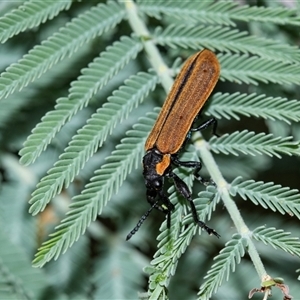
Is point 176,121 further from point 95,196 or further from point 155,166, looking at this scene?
point 95,196

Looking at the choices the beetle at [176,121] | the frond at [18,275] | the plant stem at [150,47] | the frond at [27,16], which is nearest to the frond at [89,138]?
the plant stem at [150,47]

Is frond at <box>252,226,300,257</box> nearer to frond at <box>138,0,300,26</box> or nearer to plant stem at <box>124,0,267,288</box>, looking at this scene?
plant stem at <box>124,0,267,288</box>

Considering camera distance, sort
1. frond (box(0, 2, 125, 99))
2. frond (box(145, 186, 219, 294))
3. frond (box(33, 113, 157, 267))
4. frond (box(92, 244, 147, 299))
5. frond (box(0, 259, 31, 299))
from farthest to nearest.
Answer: frond (box(92, 244, 147, 299)) → frond (box(0, 259, 31, 299)) → frond (box(0, 2, 125, 99)) → frond (box(33, 113, 157, 267)) → frond (box(145, 186, 219, 294))

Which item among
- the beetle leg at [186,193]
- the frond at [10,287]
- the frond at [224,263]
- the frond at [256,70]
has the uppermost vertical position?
the frond at [256,70]

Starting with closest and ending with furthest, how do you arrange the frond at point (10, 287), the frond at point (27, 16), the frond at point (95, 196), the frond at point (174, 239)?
the frond at point (174, 239)
the frond at point (95, 196)
the frond at point (27, 16)
the frond at point (10, 287)

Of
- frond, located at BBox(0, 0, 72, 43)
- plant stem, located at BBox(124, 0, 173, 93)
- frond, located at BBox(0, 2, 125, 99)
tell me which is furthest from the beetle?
frond, located at BBox(0, 0, 72, 43)

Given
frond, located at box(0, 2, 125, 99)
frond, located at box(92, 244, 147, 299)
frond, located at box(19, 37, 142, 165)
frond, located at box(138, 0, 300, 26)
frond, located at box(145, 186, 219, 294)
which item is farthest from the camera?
frond, located at box(92, 244, 147, 299)

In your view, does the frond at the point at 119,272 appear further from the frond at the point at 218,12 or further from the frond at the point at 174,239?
the frond at the point at 218,12

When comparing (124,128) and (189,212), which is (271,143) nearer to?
(189,212)
